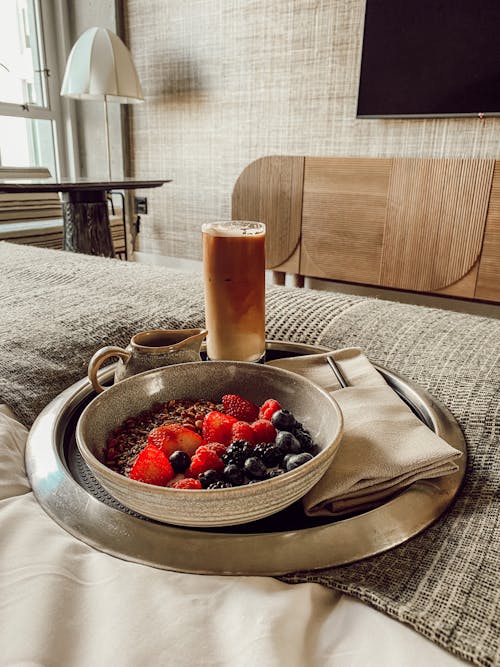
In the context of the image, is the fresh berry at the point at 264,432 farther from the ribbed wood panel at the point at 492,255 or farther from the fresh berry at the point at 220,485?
the ribbed wood panel at the point at 492,255

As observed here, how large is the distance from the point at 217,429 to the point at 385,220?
208 centimetres

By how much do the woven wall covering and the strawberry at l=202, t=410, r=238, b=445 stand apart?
7.71ft

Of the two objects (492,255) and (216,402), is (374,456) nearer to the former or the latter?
(216,402)

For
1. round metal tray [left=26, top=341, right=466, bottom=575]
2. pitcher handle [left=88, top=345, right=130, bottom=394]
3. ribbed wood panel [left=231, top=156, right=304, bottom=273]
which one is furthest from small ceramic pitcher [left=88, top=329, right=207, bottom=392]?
ribbed wood panel [left=231, top=156, right=304, bottom=273]

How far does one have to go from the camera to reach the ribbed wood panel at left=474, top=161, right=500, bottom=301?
82.0 inches

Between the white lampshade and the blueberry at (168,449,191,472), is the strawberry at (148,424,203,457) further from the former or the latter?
the white lampshade

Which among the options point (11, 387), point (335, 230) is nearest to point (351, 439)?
point (11, 387)

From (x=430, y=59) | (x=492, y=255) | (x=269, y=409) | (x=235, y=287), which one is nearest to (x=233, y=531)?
(x=269, y=409)

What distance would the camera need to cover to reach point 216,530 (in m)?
0.37

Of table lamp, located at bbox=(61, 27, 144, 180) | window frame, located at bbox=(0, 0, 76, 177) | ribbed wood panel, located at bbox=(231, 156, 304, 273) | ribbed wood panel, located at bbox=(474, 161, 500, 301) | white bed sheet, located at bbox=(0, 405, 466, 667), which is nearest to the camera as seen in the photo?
white bed sheet, located at bbox=(0, 405, 466, 667)

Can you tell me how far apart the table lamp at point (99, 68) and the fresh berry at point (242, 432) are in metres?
2.82

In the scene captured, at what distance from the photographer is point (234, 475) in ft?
1.26

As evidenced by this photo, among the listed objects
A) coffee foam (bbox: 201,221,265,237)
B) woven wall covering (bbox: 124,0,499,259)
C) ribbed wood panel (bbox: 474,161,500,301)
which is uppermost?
woven wall covering (bbox: 124,0,499,259)

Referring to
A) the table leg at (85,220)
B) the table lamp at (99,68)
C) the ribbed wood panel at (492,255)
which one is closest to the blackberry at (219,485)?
the ribbed wood panel at (492,255)
